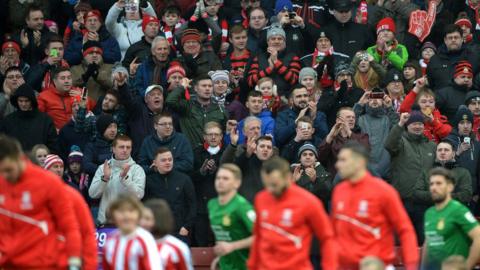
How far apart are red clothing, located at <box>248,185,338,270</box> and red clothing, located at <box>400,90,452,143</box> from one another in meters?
6.15

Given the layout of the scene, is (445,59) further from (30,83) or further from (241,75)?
(30,83)

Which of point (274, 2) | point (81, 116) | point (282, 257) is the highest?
point (274, 2)

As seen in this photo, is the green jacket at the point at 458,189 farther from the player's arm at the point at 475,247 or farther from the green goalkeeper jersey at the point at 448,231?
the player's arm at the point at 475,247

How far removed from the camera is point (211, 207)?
16234 mm

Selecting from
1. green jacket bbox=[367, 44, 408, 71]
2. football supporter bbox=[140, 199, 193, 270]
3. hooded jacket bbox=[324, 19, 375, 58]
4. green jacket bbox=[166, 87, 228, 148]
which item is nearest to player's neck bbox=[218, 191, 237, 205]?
football supporter bbox=[140, 199, 193, 270]

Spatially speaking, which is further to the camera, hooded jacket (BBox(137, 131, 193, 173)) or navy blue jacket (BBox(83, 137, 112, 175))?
navy blue jacket (BBox(83, 137, 112, 175))

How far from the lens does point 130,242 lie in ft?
47.6

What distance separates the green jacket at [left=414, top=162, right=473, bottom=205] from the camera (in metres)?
19.3

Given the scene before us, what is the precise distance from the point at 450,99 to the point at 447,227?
5.74m

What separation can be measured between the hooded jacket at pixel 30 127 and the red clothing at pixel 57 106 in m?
0.56

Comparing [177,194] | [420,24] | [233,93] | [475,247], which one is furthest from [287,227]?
[420,24]

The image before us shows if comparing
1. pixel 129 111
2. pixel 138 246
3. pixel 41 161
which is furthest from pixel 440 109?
pixel 138 246

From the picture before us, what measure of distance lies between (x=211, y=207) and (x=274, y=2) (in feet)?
30.4

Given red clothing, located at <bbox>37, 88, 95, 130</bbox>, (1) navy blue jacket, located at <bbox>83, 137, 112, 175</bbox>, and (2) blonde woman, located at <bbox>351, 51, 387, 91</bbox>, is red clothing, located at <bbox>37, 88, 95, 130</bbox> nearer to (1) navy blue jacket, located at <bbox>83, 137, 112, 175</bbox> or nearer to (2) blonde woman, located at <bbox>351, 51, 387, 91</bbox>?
(1) navy blue jacket, located at <bbox>83, 137, 112, 175</bbox>
